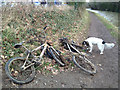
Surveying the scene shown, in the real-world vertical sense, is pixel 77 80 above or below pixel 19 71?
below

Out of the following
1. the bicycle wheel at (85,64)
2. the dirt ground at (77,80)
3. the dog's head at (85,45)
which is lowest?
the dirt ground at (77,80)

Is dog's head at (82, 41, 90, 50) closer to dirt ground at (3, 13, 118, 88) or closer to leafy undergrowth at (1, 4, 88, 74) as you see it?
leafy undergrowth at (1, 4, 88, 74)

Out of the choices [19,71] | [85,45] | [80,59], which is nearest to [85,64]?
[80,59]

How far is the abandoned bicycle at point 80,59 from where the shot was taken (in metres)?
5.17

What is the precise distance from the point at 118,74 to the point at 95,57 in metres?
1.67

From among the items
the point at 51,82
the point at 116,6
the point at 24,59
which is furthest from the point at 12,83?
the point at 116,6

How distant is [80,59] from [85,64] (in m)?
0.37

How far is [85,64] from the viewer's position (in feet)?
18.2

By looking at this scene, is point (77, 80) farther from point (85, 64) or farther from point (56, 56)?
point (56, 56)

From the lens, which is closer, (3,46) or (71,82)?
(71,82)

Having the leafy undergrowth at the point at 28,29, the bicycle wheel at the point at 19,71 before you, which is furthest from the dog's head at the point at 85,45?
the bicycle wheel at the point at 19,71

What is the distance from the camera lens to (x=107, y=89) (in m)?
4.23

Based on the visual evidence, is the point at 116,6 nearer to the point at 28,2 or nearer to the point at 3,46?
the point at 28,2

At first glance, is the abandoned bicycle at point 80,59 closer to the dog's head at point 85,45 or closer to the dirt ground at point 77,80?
the dirt ground at point 77,80
